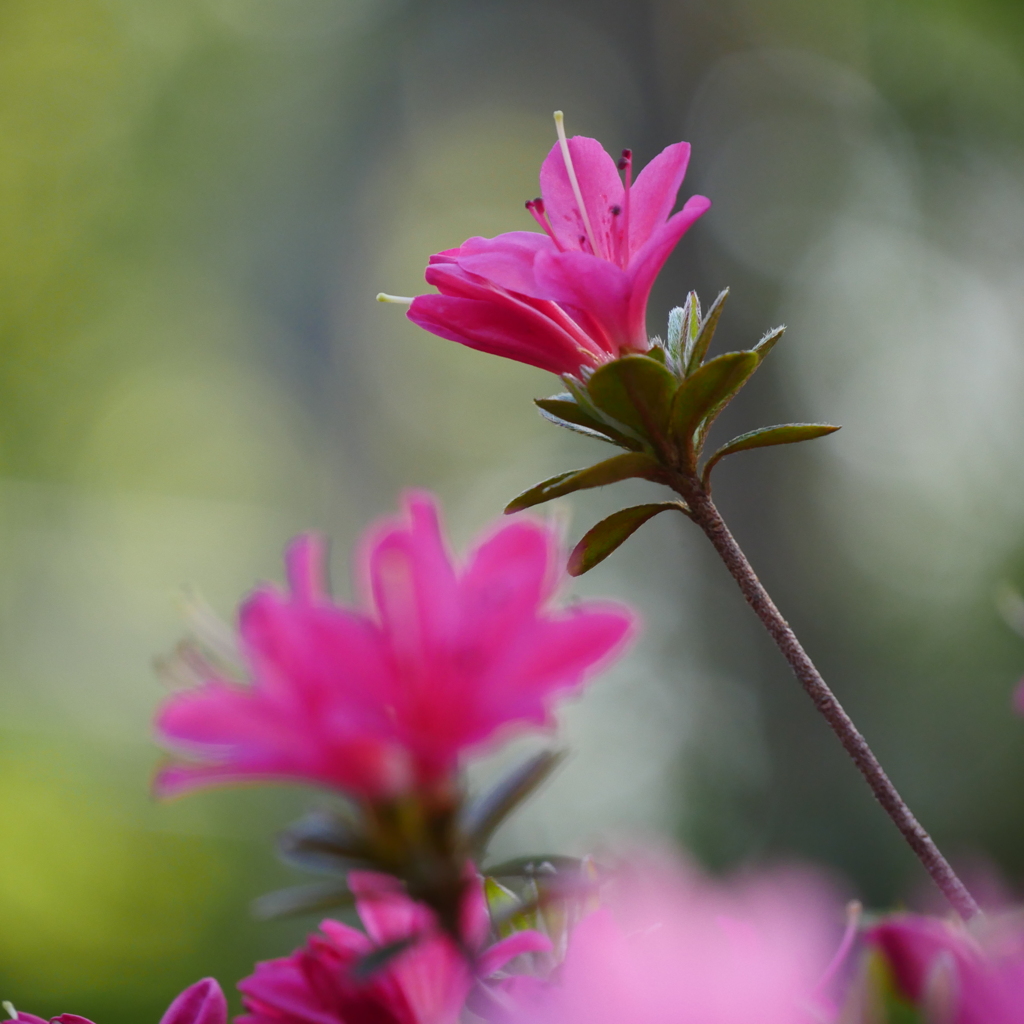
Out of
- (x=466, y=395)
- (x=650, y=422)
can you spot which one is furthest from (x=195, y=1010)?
(x=466, y=395)

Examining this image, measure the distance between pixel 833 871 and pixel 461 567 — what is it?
3528 millimetres

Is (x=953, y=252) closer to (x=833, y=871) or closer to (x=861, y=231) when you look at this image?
(x=861, y=231)

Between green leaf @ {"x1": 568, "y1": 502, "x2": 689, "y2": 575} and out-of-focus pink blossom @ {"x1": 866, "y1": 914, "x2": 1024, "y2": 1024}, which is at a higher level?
green leaf @ {"x1": 568, "y1": 502, "x2": 689, "y2": 575}

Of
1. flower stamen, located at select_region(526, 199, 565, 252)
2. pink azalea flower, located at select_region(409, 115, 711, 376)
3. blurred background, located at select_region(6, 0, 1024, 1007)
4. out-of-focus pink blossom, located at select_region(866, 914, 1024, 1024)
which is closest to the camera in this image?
out-of-focus pink blossom, located at select_region(866, 914, 1024, 1024)

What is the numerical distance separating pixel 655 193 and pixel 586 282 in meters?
0.09

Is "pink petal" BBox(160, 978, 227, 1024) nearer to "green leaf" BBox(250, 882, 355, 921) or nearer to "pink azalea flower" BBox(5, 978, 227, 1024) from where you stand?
"pink azalea flower" BBox(5, 978, 227, 1024)

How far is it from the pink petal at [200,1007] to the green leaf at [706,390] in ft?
1.01

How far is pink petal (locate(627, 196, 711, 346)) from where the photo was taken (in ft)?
1.58

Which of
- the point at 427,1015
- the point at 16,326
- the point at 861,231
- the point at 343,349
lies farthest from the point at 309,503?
the point at 427,1015

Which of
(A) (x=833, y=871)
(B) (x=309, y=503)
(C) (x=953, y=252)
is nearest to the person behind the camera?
(A) (x=833, y=871)

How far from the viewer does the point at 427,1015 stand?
36cm

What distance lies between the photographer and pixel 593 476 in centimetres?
46

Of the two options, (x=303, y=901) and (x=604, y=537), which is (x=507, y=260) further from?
(x=303, y=901)

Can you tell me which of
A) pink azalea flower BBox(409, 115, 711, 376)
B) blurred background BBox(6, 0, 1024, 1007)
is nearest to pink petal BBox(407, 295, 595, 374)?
pink azalea flower BBox(409, 115, 711, 376)
